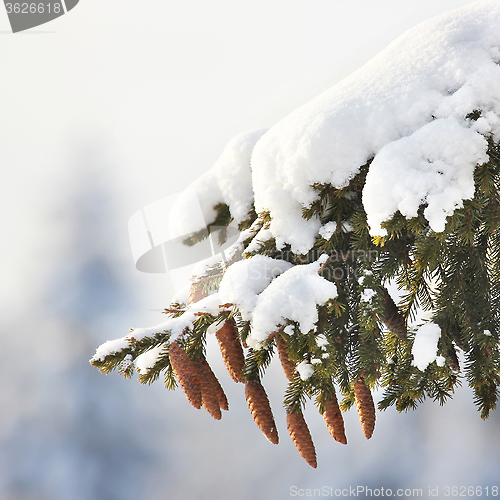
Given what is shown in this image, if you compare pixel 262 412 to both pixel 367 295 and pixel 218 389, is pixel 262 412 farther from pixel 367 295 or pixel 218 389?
pixel 367 295

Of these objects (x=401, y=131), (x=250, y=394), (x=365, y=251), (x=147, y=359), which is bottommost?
(x=250, y=394)

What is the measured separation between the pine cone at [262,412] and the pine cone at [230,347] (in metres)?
0.08

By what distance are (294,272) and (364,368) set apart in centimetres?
33

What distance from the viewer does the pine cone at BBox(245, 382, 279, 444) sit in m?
0.94

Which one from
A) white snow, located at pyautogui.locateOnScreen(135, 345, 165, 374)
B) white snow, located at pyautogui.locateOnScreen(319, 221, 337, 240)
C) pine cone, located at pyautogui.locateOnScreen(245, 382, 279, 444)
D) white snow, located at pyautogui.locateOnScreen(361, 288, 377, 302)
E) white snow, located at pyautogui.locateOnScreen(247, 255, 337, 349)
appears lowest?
pine cone, located at pyautogui.locateOnScreen(245, 382, 279, 444)

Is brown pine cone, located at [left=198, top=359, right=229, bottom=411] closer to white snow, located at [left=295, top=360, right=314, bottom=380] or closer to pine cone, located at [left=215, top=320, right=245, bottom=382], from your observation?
pine cone, located at [left=215, top=320, right=245, bottom=382]

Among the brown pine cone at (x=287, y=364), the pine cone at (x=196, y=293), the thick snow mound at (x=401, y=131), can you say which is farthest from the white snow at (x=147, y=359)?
the thick snow mound at (x=401, y=131)

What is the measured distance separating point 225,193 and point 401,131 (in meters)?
0.66

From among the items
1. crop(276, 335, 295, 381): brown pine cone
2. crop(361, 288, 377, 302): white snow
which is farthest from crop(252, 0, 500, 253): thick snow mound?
crop(276, 335, 295, 381): brown pine cone

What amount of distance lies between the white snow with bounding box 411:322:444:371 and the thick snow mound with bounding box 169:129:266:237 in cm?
73

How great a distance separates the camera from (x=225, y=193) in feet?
4.47

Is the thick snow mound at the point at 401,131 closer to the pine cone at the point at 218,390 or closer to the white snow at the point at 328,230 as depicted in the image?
the white snow at the point at 328,230

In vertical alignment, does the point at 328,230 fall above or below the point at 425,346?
above

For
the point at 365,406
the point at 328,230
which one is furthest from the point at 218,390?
the point at 328,230
